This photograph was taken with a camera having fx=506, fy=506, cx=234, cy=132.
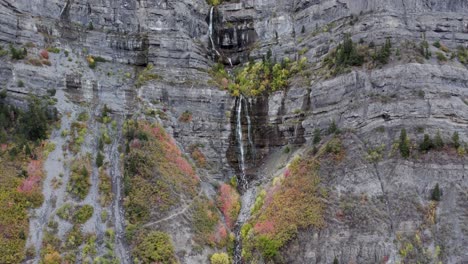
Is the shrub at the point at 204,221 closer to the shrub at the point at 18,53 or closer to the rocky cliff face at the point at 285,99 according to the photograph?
the rocky cliff face at the point at 285,99

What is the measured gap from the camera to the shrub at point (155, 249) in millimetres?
42625

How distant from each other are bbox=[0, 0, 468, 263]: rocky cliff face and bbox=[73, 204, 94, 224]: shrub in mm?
624

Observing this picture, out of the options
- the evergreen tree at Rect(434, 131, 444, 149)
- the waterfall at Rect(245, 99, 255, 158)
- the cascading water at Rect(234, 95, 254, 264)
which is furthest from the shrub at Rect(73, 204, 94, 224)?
the evergreen tree at Rect(434, 131, 444, 149)

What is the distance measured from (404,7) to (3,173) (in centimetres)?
4737

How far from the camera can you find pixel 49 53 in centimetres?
6066

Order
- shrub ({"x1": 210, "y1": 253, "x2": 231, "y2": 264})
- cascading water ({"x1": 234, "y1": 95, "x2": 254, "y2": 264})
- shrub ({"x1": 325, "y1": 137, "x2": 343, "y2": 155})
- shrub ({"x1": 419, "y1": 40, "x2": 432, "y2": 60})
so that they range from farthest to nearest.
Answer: shrub ({"x1": 419, "y1": 40, "x2": 432, "y2": 60})
shrub ({"x1": 325, "y1": 137, "x2": 343, "y2": 155})
cascading water ({"x1": 234, "y1": 95, "x2": 254, "y2": 264})
shrub ({"x1": 210, "y1": 253, "x2": 231, "y2": 264})

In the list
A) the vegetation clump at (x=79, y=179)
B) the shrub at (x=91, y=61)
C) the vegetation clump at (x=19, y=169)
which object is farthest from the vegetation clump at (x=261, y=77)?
the vegetation clump at (x=19, y=169)

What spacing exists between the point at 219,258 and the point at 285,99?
886 inches

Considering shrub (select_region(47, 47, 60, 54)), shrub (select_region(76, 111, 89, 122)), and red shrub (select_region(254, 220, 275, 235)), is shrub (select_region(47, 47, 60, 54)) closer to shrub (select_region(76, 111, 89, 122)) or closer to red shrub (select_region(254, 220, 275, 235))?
shrub (select_region(76, 111, 89, 122))

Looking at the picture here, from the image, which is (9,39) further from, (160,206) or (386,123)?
(386,123)

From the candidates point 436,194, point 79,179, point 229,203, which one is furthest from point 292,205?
point 79,179

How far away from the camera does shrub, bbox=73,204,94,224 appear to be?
146 ft

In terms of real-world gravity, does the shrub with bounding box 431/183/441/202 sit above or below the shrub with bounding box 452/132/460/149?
below

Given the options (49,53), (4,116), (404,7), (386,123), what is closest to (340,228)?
(386,123)
